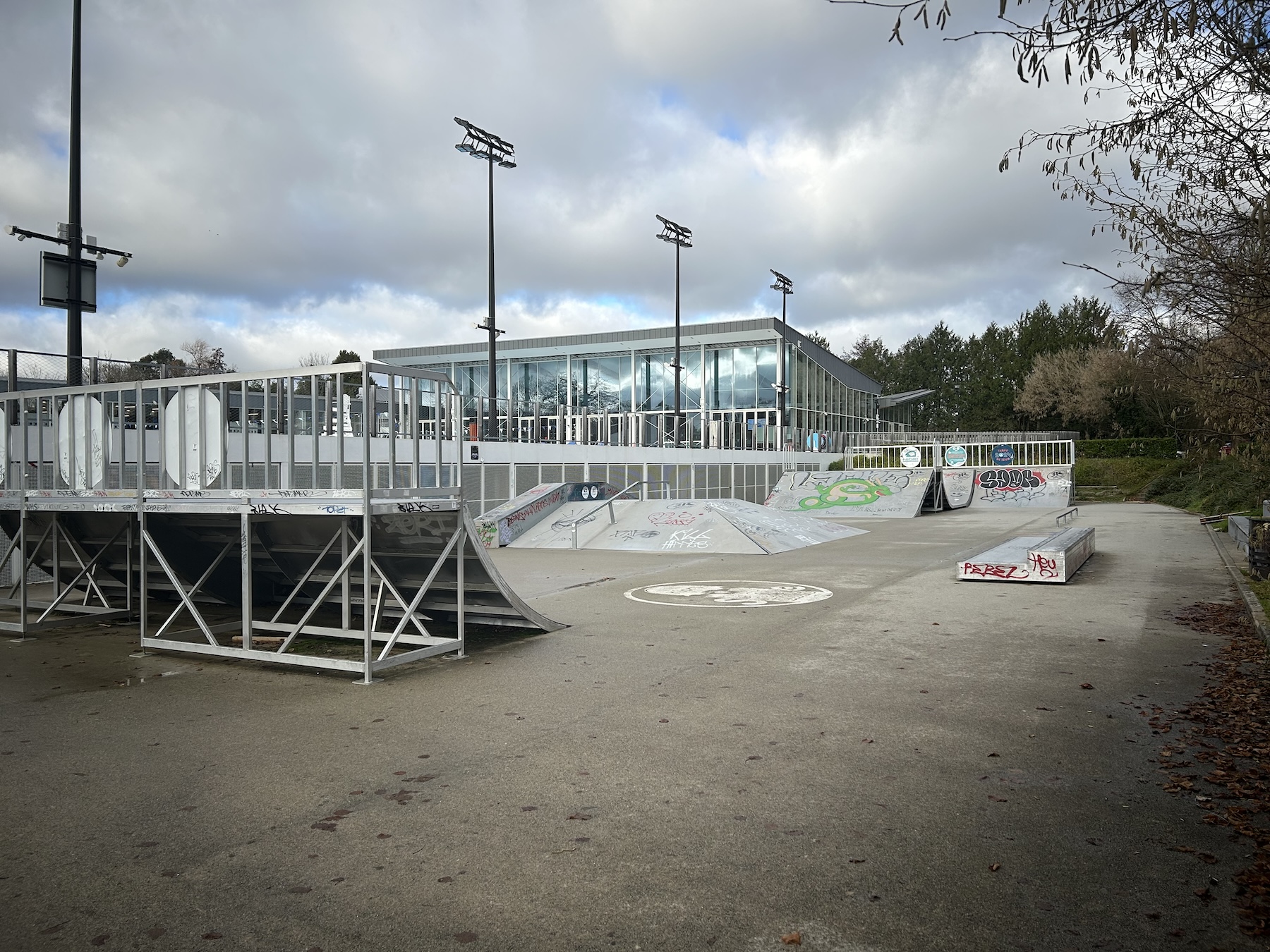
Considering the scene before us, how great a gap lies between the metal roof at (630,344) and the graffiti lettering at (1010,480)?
41.7 ft

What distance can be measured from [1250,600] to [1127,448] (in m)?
48.1

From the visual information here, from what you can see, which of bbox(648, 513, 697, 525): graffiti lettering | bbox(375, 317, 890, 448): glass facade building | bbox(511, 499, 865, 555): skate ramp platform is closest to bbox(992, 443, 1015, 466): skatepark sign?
bbox(375, 317, 890, 448): glass facade building

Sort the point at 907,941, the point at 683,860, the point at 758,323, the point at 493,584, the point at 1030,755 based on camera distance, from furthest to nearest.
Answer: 1. the point at 758,323
2. the point at 493,584
3. the point at 1030,755
4. the point at 683,860
5. the point at 907,941

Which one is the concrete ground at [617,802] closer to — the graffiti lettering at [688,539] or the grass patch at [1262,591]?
the grass patch at [1262,591]

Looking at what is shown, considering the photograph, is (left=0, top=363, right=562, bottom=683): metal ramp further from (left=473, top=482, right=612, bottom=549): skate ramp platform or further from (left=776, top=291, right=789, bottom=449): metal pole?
(left=776, top=291, right=789, bottom=449): metal pole

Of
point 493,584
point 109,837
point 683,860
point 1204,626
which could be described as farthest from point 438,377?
point 1204,626

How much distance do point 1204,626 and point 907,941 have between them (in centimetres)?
841

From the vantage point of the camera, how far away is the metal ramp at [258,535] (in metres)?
7.62

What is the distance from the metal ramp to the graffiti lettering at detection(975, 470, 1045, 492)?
39535 mm

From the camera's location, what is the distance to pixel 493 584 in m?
8.98

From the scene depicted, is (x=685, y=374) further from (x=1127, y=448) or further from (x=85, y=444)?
(x=85, y=444)

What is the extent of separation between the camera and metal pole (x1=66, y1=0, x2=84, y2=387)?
12508mm

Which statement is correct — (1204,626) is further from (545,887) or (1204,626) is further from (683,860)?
(545,887)

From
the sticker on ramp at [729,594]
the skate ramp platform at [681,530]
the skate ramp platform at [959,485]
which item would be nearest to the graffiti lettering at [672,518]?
the skate ramp platform at [681,530]
